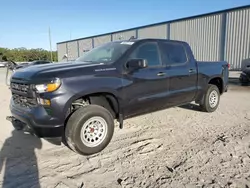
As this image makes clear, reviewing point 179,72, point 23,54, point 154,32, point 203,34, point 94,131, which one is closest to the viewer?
point 94,131

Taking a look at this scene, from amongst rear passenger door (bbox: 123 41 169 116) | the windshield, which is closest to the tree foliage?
the windshield

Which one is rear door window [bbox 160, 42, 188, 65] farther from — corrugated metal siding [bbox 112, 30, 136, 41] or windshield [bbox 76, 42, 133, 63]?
corrugated metal siding [bbox 112, 30, 136, 41]

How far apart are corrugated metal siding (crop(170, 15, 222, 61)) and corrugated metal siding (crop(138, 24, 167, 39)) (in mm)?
1767

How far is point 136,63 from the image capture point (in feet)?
13.1

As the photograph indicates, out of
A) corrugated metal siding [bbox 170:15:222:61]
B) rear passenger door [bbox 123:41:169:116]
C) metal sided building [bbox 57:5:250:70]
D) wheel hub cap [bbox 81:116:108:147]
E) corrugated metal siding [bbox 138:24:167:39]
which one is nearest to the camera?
wheel hub cap [bbox 81:116:108:147]

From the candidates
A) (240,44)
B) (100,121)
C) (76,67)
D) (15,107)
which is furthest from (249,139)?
(240,44)

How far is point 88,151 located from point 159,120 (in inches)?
96.3

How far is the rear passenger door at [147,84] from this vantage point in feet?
13.7

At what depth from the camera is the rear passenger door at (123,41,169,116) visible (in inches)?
165

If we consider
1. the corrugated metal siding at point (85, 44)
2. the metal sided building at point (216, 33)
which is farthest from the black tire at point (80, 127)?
the corrugated metal siding at point (85, 44)

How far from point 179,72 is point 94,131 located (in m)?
2.40

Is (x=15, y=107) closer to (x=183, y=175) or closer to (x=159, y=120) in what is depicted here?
(x=183, y=175)

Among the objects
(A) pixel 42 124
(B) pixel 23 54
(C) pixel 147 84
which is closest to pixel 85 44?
(B) pixel 23 54

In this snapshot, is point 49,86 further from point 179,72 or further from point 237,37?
point 237,37
